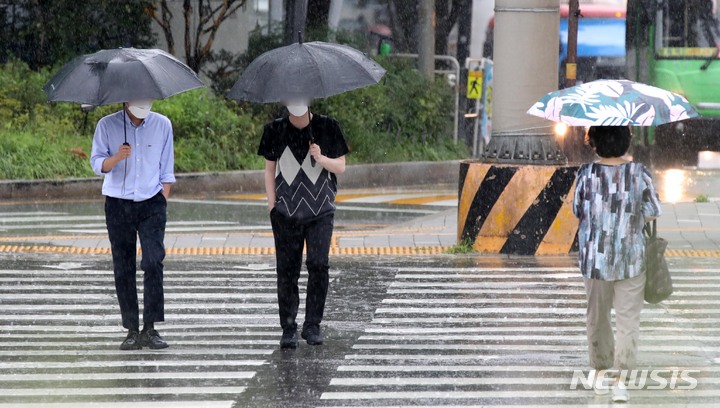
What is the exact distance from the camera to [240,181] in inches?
842

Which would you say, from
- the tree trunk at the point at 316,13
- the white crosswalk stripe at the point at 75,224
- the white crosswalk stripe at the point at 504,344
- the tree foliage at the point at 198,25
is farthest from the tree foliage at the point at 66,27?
the white crosswalk stripe at the point at 504,344

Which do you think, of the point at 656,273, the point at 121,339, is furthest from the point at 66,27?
the point at 656,273

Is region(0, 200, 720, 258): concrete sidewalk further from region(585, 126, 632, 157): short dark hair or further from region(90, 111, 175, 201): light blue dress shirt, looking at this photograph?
region(585, 126, 632, 157): short dark hair

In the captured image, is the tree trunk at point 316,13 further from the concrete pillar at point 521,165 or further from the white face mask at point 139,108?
the white face mask at point 139,108

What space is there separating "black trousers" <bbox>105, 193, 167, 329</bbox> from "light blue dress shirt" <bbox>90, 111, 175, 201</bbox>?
0.07 metres

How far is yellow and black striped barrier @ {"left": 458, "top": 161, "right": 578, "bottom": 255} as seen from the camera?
12773 millimetres

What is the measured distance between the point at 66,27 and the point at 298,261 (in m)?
17.7

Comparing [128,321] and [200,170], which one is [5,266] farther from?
[200,170]

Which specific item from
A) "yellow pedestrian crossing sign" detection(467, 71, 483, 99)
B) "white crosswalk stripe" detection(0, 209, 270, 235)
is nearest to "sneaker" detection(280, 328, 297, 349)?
"white crosswalk stripe" detection(0, 209, 270, 235)

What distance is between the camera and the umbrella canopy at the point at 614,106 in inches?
284

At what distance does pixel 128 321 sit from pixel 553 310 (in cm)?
309

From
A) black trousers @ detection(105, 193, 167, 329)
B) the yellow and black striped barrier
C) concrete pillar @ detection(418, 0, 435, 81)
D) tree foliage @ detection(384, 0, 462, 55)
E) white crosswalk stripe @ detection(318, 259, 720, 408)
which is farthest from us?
tree foliage @ detection(384, 0, 462, 55)

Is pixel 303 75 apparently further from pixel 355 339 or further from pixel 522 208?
pixel 522 208

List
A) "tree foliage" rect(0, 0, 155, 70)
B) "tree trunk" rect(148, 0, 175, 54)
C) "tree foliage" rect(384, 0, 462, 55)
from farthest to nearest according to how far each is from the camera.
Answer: "tree foliage" rect(384, 0, 462, 55) < "tree trunk" rect(148, 0, 175, 54) < "tree foliage" rect(0, 0, 155, 70)
